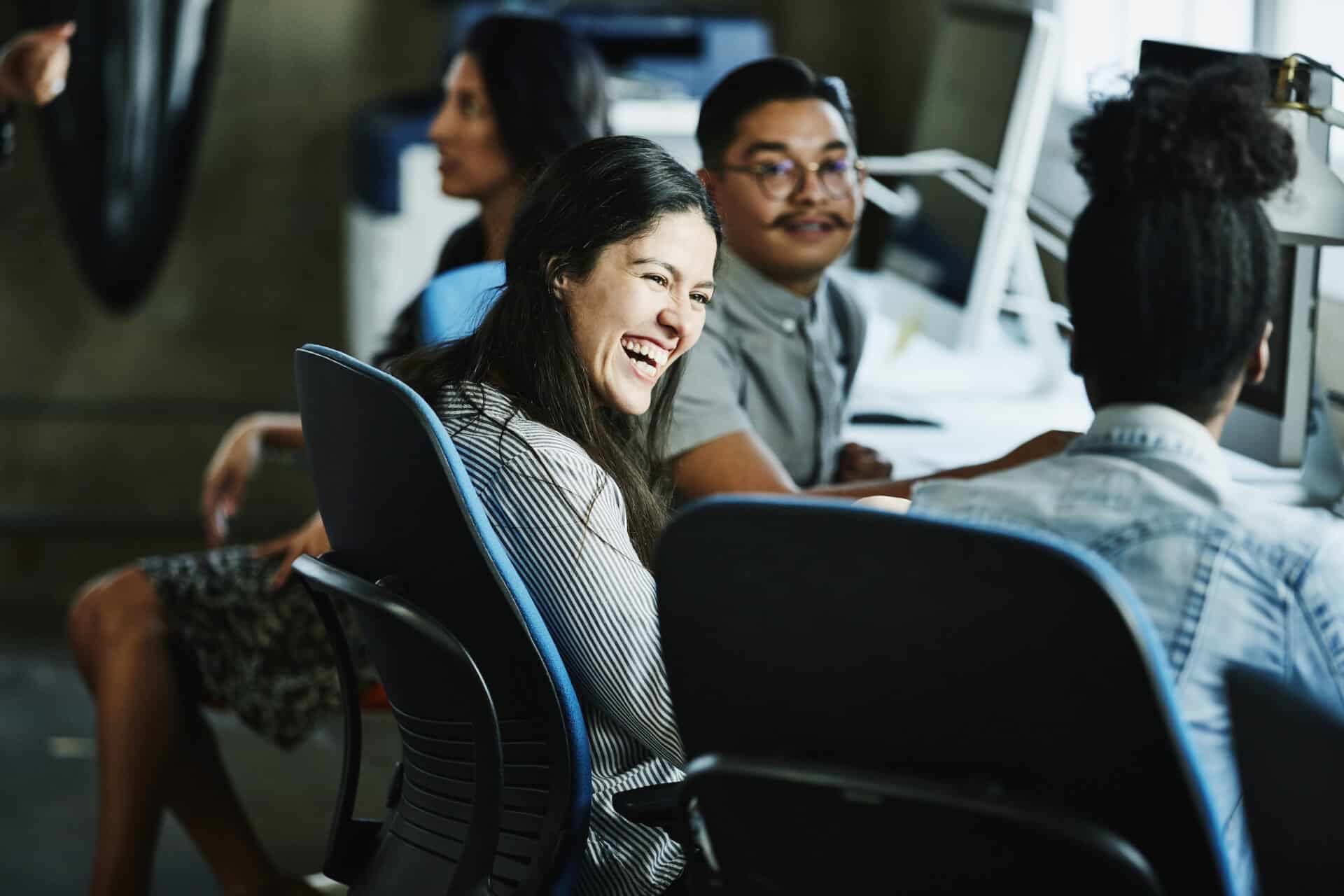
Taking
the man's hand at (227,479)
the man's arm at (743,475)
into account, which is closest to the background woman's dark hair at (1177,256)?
the man's arm at (743,475)

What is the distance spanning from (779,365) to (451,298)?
44cm

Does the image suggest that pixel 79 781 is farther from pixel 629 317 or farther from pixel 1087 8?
pixel 1087 8

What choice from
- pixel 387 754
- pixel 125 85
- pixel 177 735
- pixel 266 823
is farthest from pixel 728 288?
pixel 125 85

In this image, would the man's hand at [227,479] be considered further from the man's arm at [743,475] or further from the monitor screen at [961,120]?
the monitor screen at [961,120]

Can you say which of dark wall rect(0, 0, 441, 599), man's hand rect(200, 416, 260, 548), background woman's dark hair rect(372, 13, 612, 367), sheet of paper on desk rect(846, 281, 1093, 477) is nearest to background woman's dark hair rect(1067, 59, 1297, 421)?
sheet of paper on desk rect(846, 281, 1093, 477)

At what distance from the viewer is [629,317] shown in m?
1.34

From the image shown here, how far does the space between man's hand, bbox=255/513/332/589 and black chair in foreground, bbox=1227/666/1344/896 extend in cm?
114

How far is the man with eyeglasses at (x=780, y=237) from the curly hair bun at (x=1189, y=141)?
0.84m

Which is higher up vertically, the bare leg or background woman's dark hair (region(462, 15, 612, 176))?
background woman's dark hair (region(462, 15, 612, 176))

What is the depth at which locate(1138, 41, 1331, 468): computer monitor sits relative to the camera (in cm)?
144

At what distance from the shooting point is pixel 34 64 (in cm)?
236

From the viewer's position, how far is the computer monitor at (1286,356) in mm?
1439

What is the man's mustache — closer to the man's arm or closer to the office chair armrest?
the man's arm

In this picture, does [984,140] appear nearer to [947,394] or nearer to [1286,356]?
[947,394]
